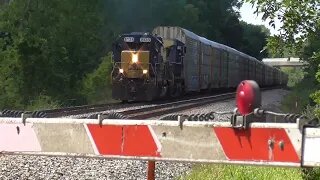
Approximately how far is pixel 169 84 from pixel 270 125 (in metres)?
19.6

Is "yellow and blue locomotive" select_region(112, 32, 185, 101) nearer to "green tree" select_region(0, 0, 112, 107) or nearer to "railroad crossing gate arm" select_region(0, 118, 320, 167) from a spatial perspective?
"green tree" select_region(0, 0, 112, 107)

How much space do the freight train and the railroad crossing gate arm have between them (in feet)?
54.9

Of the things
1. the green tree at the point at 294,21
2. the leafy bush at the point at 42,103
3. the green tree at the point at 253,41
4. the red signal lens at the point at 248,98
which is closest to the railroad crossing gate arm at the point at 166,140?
the red signal lens at the point at 248,98

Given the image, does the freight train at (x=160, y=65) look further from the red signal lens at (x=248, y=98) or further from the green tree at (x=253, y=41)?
the green tree at (x=253, y=41)

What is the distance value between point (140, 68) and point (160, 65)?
3.15 ft

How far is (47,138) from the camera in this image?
3594 mm

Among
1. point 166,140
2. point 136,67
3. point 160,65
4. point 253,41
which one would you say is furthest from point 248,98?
point 253,41

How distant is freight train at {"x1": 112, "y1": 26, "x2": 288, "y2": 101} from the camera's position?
20.7 meters

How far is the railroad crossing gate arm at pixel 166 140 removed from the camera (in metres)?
3.03

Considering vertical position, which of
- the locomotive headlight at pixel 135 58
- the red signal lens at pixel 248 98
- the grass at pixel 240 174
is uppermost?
the locomotive headlight at pixel 135 58

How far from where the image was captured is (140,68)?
68.5ft

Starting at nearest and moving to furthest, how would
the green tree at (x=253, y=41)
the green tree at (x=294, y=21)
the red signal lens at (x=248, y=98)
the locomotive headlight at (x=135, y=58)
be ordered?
the red signal lens at (x=248, y=98) < the green tree at (x=294, y=21) < the locomotive headlight at (x=135, y=58) < the green tree at (x=253, y=41)

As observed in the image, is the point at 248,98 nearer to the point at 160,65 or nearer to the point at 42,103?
the point at 42,103

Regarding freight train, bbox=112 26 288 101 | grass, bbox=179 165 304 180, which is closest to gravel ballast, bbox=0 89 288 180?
grass, bbox=179 165 304 180
